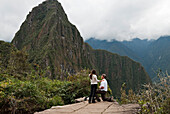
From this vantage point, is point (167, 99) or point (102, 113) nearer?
point (167, 99)

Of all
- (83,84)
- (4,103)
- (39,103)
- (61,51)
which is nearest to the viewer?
(4,103)

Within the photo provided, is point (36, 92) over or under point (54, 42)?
under

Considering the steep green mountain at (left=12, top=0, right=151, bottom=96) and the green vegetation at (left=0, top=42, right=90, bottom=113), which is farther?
the steep green mountain at (left=12, top=0, right=151, bottom=96)

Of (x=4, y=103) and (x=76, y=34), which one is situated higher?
(x=76, y=34)

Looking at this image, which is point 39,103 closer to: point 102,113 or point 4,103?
point 4,103

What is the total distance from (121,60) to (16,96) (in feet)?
620

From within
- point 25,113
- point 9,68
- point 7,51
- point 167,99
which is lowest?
point 25,113

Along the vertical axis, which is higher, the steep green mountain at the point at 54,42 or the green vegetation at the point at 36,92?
the steep green mountain at the point at 54,42

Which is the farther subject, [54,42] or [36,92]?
[54,42]

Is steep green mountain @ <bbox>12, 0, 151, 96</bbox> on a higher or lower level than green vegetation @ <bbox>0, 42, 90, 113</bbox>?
higher

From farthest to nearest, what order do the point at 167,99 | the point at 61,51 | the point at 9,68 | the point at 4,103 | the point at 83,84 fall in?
the point at 61,51
the point at 9,68
the point at 83,84
the point at 4,103
the point at 167,99

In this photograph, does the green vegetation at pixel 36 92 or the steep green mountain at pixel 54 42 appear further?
the steep green mountain at pixel 54 42

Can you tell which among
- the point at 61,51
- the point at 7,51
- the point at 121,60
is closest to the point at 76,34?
the point at 61,51

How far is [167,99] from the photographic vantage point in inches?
110
